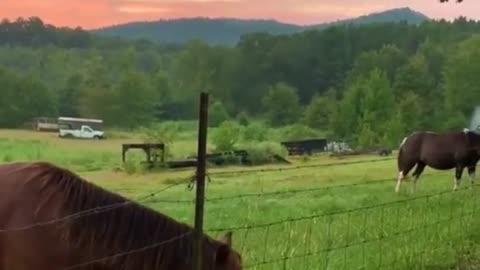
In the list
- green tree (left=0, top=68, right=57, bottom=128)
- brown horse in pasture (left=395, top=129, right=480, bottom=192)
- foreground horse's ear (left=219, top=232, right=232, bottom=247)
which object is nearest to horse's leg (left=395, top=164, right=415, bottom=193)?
brown horse in pasture (left=395, top=129, right=480, bottom=192)

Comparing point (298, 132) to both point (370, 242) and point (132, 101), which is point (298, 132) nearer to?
point (132, 101)

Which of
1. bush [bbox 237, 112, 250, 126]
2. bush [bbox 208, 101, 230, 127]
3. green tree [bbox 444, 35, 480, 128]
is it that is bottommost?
bush [bbox 237, 112, 250, 126]

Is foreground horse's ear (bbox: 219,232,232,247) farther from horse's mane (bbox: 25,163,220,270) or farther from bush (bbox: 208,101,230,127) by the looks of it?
bush (bbox: 208,101,230,127)

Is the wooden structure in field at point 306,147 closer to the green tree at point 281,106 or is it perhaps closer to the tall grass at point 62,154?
the tall grass at point 62,154

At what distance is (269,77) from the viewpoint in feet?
240

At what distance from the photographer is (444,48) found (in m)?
62.2

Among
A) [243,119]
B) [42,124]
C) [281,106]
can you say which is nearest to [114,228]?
[42,124]

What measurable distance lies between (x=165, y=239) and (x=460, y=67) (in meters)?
53.1

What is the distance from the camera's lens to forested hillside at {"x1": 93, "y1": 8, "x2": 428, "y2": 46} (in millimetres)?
72000

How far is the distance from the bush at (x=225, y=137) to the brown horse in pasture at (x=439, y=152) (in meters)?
22.5

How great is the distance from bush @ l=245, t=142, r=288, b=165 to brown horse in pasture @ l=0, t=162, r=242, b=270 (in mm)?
32278

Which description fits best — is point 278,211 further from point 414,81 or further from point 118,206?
point 414,81

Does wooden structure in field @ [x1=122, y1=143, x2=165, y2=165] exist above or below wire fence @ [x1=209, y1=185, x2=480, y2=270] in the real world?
below

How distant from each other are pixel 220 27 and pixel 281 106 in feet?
53.3
